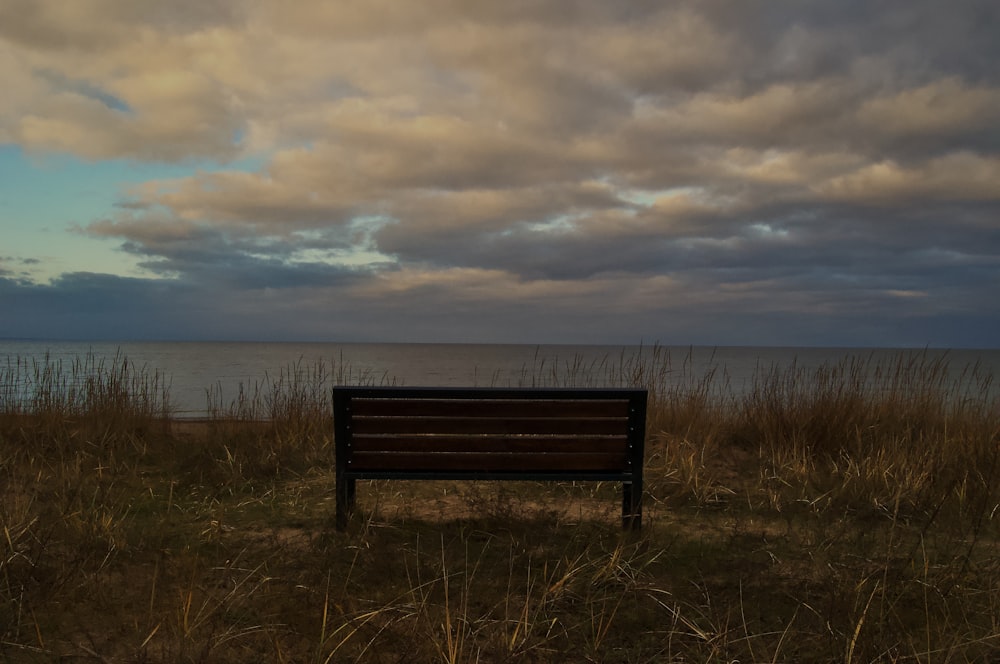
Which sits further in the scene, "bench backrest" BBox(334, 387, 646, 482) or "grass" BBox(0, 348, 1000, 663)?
"bench backrest" BBox(334, 387, 646, 482)

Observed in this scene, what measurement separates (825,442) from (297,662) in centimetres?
524

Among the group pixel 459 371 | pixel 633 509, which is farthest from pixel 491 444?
pixel 459 371

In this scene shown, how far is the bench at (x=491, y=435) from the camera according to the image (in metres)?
3.63

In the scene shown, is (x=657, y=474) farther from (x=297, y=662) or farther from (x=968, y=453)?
(x=297, y=662)

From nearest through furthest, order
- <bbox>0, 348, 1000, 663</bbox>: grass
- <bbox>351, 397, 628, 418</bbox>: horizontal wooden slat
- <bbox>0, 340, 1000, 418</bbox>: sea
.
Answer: <bbox>0, 348, 1000, 663</bbox>: grass
<bbox>351, 397, 628, 418</bbox>: horizontal wooden slat
<bbox>0, 340, 1000, 418</bbox>: sea

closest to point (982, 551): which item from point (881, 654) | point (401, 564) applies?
point (881, 654)

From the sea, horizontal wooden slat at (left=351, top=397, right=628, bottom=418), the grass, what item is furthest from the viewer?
the sea

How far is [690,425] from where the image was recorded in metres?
6.37

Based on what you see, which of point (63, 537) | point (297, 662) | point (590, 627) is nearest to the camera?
point (297, 662)

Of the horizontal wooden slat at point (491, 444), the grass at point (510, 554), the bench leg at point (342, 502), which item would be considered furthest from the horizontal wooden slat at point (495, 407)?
the grass at point (510, 554)

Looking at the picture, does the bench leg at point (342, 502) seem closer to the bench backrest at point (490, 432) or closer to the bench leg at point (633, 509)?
the bench backrest at point (490, 432)

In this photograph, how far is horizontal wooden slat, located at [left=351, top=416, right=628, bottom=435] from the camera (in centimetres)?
363

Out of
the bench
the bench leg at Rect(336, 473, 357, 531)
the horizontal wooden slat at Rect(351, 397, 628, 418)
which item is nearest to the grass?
the bench leg at Rect(336, 473, 357, 531)

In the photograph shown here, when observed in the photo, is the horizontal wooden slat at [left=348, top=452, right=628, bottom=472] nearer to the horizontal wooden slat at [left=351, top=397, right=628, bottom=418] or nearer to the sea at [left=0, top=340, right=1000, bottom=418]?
the horizontal wooden slat at [left=351, top=397, right=628, bottom=418]
